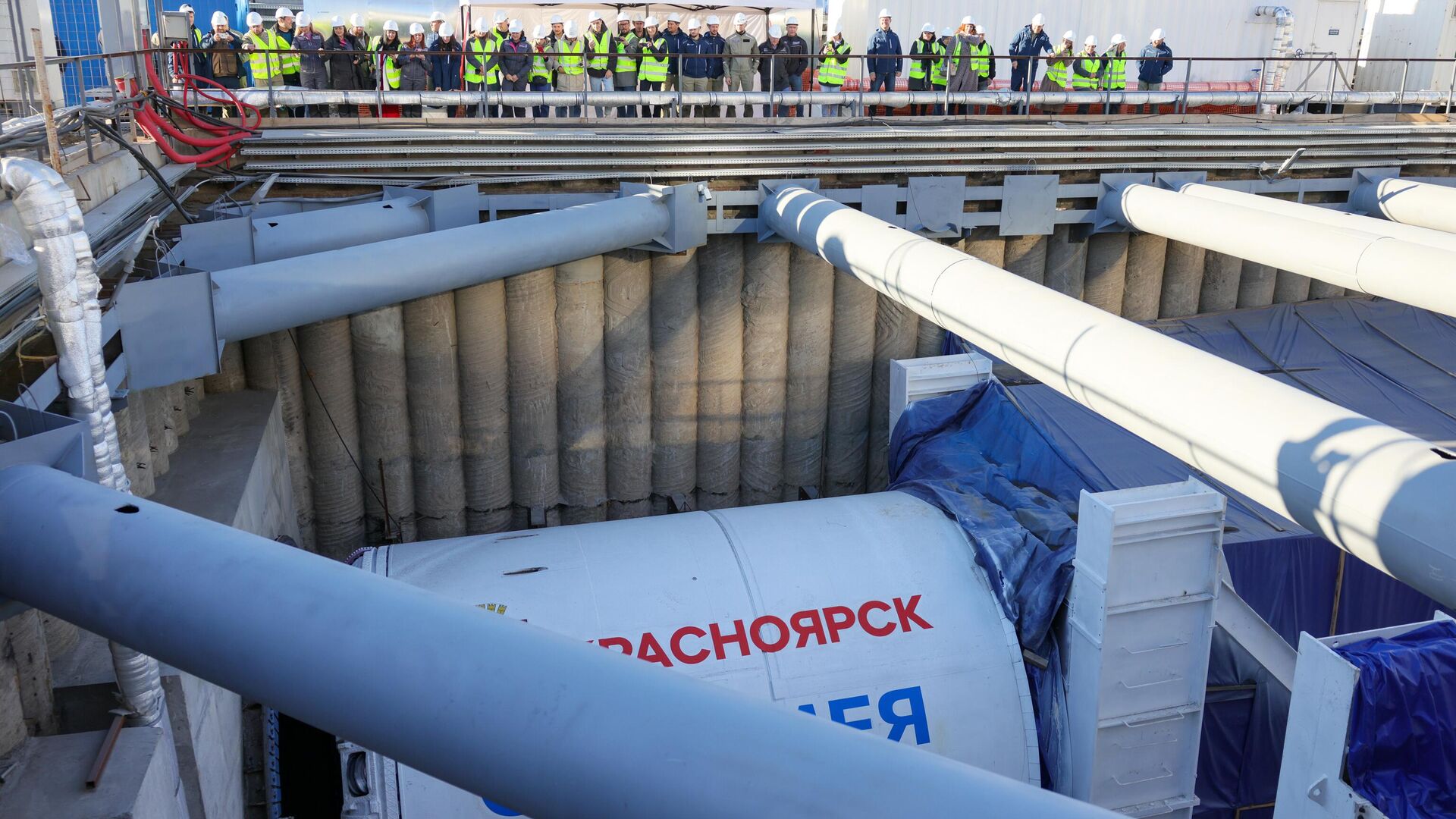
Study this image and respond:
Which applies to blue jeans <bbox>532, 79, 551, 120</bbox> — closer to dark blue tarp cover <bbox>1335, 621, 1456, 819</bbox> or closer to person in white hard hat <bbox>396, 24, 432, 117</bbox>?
person in white hard hat <bbox>396, 24, 432, 117</bbox>

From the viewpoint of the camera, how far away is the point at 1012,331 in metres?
8.19

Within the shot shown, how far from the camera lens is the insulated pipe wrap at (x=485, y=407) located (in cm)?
1174

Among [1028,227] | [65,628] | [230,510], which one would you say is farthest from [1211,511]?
[65,628]

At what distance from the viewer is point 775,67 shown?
19.0 metres

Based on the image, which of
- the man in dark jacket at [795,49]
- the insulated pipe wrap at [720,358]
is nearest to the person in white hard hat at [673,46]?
the man in dark jacket at [795,49]

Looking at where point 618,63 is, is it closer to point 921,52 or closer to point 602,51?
point 602,51

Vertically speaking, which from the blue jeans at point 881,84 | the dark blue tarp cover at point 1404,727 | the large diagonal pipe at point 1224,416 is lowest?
the dark blue tarp cover at point 1404,727

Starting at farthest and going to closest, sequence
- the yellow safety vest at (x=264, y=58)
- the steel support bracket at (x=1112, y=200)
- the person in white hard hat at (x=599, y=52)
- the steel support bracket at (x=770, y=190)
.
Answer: the person in white hard hat at (x=599, y=52) → the yellow safety vest at (x=264, y=58) → the steel support bracket at (x=1112, y=200) → the steel support bracket at (x=770, y=190)

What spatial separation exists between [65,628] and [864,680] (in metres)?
5.69

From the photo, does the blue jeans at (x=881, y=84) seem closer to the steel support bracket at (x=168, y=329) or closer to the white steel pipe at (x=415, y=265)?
the white steel pipe at (x=415, y=265)

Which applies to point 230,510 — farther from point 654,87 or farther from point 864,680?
point 654,87

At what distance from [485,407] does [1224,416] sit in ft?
25.5

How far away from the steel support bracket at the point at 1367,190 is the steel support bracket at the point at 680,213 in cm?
886

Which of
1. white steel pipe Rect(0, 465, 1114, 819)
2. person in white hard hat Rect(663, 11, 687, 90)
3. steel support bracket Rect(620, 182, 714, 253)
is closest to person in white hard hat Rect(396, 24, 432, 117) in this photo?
person in white hard hat Rect(663, 11, 687, 90)
